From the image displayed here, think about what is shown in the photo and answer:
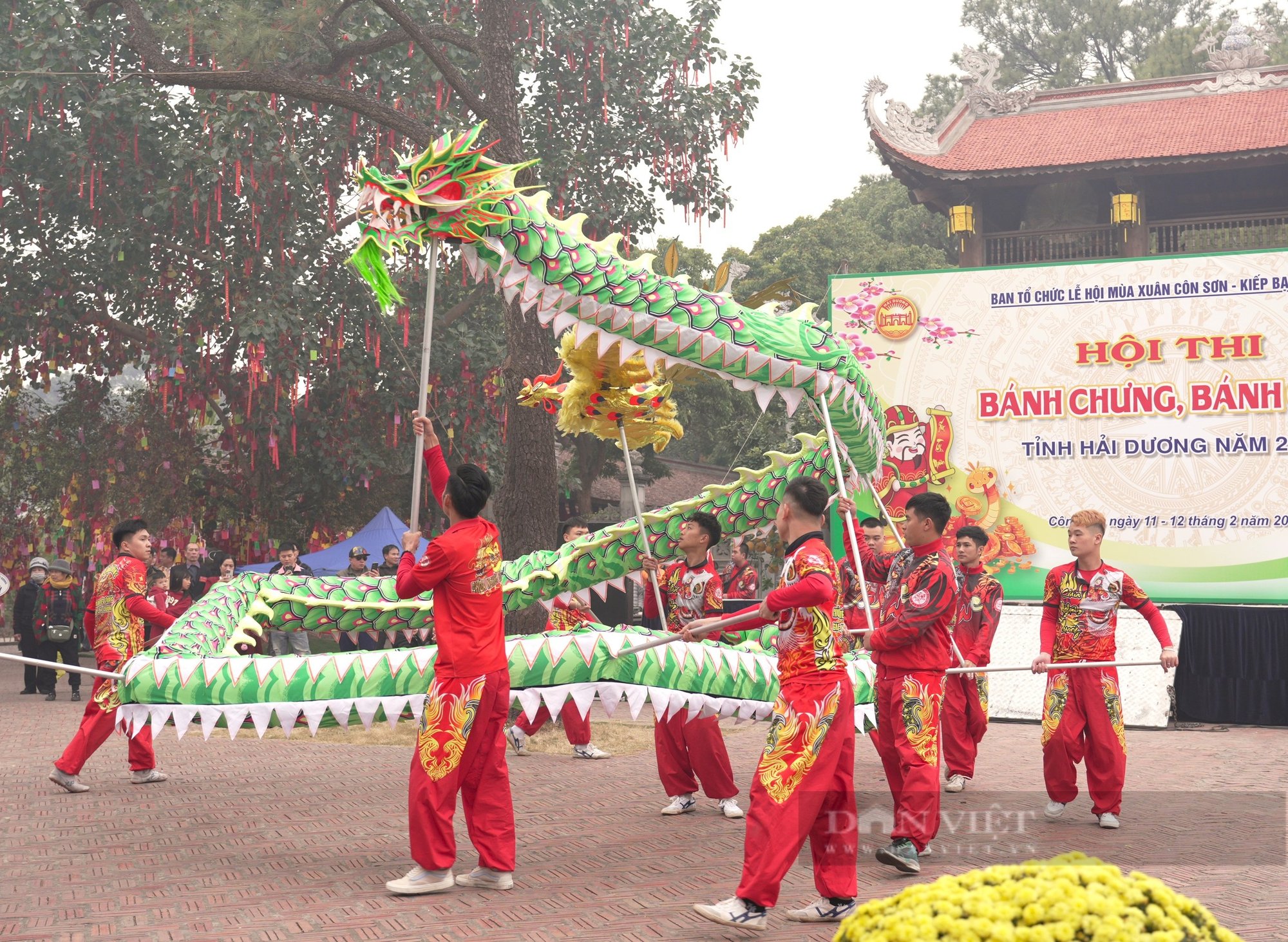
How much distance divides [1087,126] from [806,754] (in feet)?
55.5

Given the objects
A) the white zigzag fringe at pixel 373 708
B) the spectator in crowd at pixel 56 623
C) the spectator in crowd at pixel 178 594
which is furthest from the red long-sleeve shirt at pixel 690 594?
the spectator in crowd at pixel 56 623

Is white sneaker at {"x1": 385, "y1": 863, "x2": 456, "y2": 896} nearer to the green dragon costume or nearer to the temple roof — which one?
the green dragon costume

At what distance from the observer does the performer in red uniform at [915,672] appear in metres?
5.55

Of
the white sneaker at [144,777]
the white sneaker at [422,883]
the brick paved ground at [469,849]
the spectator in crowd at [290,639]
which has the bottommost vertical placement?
Result: the white sneaker at [144,777]

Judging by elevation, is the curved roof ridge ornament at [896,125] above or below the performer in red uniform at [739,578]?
above

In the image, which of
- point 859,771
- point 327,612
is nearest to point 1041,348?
point 859,771

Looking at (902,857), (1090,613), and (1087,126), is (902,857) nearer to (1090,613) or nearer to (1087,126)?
(1090,613)

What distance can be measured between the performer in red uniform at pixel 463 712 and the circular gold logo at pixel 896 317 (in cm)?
909

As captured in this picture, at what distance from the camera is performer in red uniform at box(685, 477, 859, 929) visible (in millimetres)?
4477

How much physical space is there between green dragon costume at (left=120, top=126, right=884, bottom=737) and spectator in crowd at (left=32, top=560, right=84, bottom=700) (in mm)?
7618

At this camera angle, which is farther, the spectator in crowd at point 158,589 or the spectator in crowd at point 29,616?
the spectator in crowd at point 29,616

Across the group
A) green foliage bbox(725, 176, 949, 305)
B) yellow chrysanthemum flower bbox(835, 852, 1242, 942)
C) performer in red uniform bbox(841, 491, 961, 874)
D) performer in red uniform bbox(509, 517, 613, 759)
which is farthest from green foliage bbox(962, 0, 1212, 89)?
yellow chrysanthemum flower bbox(835, 852, 1242, 942)

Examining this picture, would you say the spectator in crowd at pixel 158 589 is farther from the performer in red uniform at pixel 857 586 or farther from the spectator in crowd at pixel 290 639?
the performer in red uniform at pixel 857 586

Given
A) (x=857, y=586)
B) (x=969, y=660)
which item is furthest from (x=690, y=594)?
(x=969, y=660)
